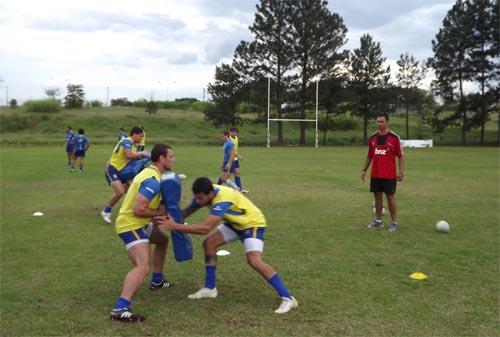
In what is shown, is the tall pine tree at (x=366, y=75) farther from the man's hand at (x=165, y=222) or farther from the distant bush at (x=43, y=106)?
the man's hand at (x=165, y=222)

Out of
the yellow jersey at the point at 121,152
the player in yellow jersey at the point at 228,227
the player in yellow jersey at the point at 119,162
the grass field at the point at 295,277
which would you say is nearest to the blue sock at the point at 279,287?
the player in yellow jersey at the point at 228,227

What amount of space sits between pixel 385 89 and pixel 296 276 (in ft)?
183

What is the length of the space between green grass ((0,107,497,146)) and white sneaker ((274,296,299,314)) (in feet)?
166

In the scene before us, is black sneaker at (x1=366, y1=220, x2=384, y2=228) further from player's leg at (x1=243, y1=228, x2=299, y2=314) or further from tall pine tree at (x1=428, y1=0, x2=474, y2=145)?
tall pine tree at (x1=428, y1=0, x2=474, y2=145)

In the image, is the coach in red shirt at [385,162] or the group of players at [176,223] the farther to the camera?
the coach in red shirt at [385,162]

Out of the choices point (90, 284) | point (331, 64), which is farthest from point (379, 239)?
point (331, 64)

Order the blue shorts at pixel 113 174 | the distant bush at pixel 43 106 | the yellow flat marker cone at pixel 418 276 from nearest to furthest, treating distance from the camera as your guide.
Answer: the yellow flat marker cone at pixel 418 276
the blue shorts at pixel 113 174
the distant bush at pixel 43 106

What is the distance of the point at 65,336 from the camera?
4.72 metres

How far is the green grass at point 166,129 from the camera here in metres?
58.5

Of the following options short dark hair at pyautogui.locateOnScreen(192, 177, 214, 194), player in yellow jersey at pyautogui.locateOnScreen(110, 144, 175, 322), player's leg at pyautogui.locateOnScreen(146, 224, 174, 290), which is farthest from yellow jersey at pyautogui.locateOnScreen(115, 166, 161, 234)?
player's leg at pyautogui.locateOnScreen(146, 224, 174, 290)

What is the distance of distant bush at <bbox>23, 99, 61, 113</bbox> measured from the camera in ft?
227

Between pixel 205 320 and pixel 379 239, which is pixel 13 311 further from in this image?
pixel 379 239

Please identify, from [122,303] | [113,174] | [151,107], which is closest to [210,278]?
[122,303]

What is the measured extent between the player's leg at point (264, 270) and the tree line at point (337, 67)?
5039 centimetres
